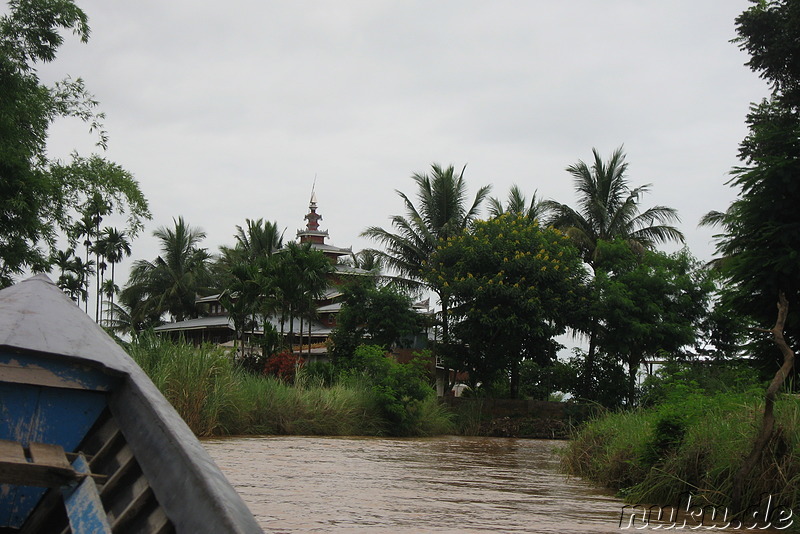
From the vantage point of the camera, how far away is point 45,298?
343 centimetres

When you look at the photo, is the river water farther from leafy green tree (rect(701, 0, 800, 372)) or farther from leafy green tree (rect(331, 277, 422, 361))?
leafy green tree (rect(331, 277, 422, 361))

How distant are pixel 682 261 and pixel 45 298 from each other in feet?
85.7

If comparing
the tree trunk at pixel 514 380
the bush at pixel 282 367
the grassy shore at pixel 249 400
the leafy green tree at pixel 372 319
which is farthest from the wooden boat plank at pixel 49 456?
the leafy green tree at pixel 372 319

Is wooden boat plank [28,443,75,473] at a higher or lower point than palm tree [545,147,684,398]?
lower

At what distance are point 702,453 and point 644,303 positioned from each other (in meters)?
19.6

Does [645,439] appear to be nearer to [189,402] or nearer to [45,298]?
[45,298]

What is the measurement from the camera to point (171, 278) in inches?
1676

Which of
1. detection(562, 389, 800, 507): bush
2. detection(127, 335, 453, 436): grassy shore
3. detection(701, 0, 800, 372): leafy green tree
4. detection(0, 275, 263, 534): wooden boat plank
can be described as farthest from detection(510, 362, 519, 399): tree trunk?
detection(0, 275, 263, 534): wooden boat plank

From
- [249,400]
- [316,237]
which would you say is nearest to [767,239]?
[249,400]

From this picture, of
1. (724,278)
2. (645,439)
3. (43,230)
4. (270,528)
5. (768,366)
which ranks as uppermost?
(43,230)

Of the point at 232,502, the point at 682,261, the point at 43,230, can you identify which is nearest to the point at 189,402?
the point at 43,230

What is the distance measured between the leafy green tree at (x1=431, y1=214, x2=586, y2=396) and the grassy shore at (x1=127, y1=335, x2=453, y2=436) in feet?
17.8

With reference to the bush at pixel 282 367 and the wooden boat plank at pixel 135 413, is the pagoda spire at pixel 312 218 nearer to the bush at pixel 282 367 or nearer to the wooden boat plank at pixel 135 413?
the bush at pixel 282 367

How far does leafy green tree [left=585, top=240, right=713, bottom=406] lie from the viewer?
968 inches
